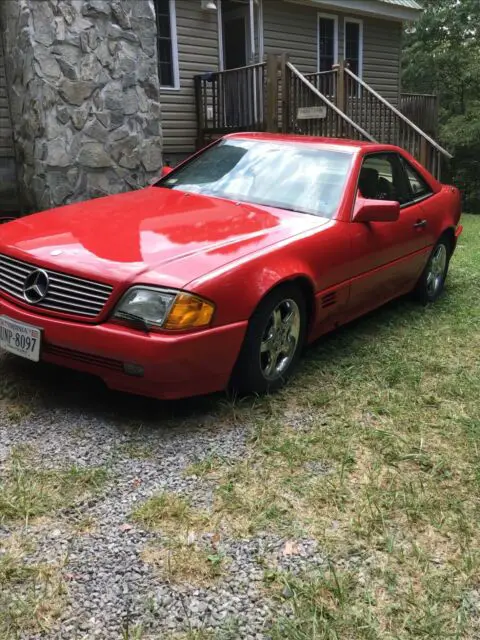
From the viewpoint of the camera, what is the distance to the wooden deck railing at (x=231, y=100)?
1131cm

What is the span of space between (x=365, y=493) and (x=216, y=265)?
1.35 m

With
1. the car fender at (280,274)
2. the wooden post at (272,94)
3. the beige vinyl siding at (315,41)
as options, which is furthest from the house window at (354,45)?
the car fender at (280,274)


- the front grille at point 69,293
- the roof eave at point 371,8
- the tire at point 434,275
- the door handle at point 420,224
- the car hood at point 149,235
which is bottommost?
the tire at point 434,275

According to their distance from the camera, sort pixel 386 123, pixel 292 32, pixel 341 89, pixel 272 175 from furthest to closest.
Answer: pixel 292 32
pixel 386 123
pixel 341 89
pixel 272 175

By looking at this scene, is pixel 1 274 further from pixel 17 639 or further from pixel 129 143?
pixel 129 143

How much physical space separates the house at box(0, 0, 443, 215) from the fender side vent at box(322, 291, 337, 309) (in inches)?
201

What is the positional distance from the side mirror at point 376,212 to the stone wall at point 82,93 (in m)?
4.95

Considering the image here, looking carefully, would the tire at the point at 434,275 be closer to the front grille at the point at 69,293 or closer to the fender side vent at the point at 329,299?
the fender side vent at the point at 329,299

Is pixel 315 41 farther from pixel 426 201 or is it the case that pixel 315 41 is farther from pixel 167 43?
pixel 426 201

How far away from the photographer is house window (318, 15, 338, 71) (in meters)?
15.4

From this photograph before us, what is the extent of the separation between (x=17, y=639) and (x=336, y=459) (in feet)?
5.32

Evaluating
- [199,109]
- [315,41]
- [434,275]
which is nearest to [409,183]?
[434,275]

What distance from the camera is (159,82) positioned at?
11531 mm

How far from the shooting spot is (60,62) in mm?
7965
